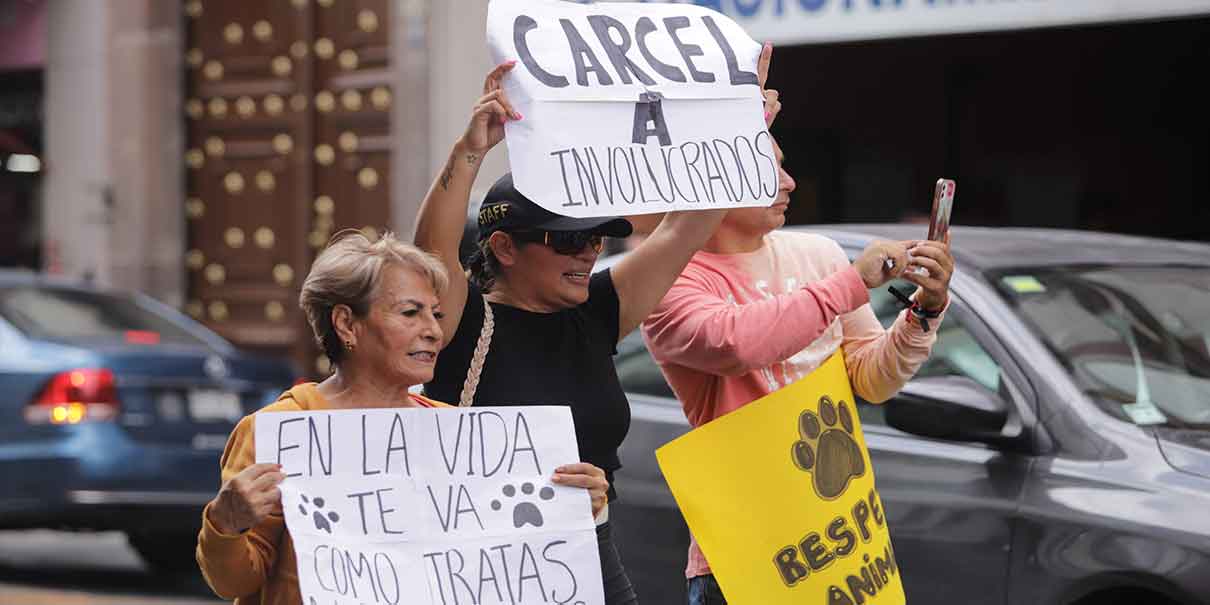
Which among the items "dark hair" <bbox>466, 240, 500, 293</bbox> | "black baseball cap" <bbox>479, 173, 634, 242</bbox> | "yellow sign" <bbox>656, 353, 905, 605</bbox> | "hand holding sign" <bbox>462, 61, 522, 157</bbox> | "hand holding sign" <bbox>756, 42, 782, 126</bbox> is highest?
"hand holding sign" <bbox>756, 42, 782, 126</bbox>

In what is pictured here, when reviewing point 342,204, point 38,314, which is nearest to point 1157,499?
point 38,314

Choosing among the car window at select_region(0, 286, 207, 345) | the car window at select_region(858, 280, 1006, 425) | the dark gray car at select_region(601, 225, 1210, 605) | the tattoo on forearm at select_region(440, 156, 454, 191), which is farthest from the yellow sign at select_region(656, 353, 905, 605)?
the car window at select_region(0, 286, 207, 345)

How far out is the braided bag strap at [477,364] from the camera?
11.8 ft

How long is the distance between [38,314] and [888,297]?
4997mm

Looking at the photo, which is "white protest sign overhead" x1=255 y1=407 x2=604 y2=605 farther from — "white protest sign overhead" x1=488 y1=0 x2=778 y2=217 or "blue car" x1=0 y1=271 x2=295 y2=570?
"blue car" x1=0 y1=271 x2=295 y2=570

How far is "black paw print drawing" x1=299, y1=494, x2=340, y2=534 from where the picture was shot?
319 cm

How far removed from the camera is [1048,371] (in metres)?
4.84

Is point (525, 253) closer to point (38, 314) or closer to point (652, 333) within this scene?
point (652, 333)

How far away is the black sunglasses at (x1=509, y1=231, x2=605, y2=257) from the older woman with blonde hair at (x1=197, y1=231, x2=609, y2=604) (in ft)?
1.02

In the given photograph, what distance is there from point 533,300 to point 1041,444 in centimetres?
166

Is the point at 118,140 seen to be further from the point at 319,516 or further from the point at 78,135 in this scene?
the point at 319,516

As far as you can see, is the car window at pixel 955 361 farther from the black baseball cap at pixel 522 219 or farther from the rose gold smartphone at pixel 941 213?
the black baseball cap at pixel 522 219

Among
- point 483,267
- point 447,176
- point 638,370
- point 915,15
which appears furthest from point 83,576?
point 447,176

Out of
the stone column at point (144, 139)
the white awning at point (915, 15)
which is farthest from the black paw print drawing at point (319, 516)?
the stone column at point (144, 139)
